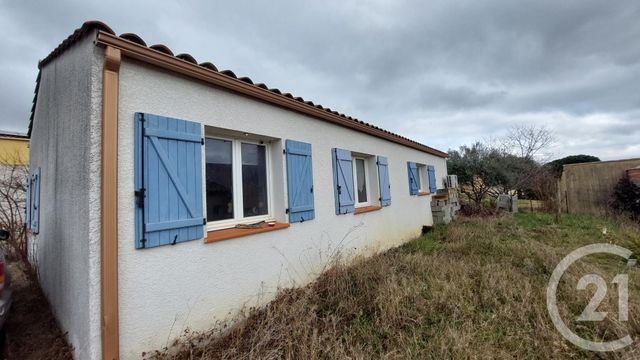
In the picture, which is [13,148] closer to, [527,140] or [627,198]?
[627,198]

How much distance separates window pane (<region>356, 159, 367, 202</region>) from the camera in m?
6.00

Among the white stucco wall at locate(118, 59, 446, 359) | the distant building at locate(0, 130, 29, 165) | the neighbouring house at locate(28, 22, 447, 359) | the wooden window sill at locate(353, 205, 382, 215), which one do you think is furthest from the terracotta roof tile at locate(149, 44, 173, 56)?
the distant building at locate(0, 130, 29, 165)

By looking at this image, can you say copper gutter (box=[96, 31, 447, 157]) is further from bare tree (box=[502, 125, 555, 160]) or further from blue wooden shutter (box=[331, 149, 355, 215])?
bare tree (box=[502, 125, 555, 160])

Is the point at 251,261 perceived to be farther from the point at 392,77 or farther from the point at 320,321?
the point at 392,77

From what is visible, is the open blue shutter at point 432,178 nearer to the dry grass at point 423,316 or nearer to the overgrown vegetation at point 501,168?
the overgrown vegetation at point 501,168

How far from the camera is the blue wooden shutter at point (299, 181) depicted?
3723 millimetres

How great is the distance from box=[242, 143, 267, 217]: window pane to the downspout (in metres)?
1.55

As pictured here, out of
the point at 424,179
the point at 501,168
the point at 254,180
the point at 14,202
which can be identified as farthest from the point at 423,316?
the point at 501,168

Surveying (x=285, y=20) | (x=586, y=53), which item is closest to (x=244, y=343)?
(x=285, y=20)

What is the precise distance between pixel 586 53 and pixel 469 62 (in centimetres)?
355

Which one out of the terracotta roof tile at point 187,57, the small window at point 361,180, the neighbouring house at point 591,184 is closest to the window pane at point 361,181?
the small window at point 361,180

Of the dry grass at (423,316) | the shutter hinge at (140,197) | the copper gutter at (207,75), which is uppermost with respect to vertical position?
the copper gutter at (207,75)

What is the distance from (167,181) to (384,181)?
16.1 feet

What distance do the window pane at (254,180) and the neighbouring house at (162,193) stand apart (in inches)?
0.9
